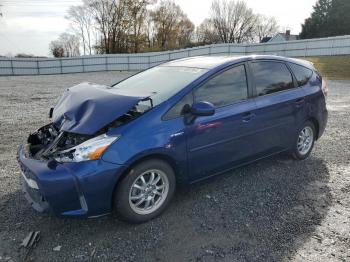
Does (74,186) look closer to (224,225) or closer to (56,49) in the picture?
(224,225)

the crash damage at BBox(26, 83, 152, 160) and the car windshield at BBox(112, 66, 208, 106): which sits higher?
the car windshield at BBox(112, 66, 208, 106)

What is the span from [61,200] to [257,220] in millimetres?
1956

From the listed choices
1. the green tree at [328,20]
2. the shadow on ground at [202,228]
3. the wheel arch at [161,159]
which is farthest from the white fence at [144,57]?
the wheel arch at [161,159]

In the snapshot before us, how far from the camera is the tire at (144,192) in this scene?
9.71 feet

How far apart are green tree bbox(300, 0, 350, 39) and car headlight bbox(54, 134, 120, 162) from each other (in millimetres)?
42492

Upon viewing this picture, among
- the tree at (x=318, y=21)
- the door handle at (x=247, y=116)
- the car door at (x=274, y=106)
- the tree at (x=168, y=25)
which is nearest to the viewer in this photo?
the door handle at (x=247, y=116)

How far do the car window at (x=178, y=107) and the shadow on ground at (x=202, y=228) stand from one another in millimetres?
1052

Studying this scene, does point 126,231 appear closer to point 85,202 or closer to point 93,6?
point 85,202

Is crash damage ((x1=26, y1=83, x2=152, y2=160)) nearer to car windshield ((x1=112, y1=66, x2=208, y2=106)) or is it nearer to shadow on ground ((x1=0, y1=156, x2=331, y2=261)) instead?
car windshield ((x1=112, y1=66, x2=208, y2=106))

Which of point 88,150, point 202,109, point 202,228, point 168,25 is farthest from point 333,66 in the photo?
point 168,25

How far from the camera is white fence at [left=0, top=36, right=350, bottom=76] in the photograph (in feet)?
83.9

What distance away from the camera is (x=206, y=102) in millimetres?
3291

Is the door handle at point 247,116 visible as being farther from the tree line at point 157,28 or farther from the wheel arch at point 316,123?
the tree line at point 157,28

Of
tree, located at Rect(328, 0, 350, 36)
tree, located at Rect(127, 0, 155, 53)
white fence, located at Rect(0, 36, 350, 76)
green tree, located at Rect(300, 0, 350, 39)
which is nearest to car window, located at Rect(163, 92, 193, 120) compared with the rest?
white fence, located at Rect(0, 36, 350, 76)
